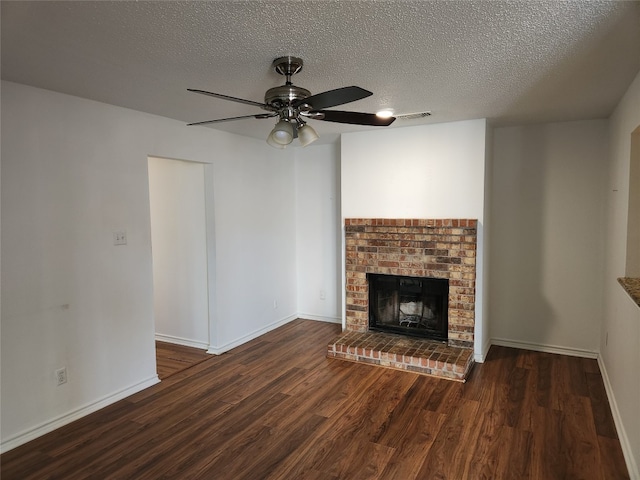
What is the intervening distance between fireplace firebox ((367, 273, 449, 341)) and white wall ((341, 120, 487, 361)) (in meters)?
0.40

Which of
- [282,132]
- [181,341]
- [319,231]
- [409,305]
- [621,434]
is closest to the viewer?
[282,132]

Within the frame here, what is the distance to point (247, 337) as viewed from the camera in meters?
4.65

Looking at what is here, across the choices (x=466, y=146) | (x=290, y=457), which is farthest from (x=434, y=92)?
(x=290, y=457)

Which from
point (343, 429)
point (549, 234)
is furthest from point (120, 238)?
point (549, 234)

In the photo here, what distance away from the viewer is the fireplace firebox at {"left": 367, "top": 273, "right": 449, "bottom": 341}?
13.8 ft

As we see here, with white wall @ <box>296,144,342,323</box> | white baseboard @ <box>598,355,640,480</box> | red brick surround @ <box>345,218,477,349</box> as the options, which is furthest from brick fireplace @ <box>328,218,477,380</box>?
white baseboard @ <box>598,355,640,480</box>

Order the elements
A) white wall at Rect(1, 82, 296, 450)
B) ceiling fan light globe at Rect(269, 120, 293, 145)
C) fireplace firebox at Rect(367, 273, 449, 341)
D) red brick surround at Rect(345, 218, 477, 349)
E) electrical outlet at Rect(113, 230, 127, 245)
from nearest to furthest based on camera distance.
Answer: ceiling fan light globe at Rect(269, 120, 293, 145) < white wall at Rect(1, 82, 296, 450) < electrical outlet at Rect(113, 230, 127, 245) < red brick surround at Rect(345, 218, 477, 349) < fireplace firebox at Rect(367, 273, 449, 341)

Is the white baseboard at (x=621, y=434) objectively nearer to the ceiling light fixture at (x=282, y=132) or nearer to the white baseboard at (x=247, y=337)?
the ceiling light fixture at (x=282, y=132)

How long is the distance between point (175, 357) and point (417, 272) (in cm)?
260

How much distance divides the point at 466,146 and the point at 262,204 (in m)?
2.33

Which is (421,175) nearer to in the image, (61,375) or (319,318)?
(319,318)

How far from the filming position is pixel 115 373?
325cm

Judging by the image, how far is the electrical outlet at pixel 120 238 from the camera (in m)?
3.22

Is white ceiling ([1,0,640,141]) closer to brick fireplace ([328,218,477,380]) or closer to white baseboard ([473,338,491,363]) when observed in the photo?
brick fireplace ([328,218,477,380])
